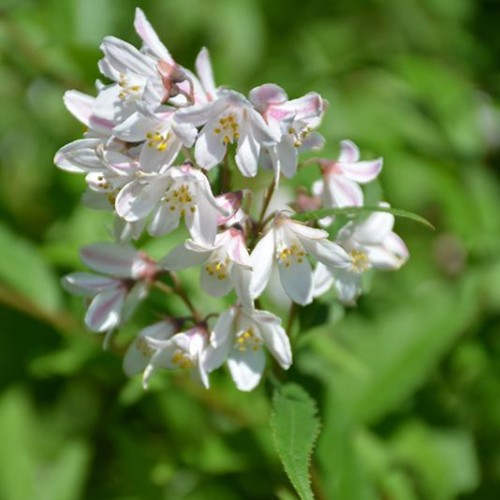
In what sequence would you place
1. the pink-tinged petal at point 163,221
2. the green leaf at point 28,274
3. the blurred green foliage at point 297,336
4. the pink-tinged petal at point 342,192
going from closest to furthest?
1. the pink-tinged petal at point 163,221
2. the pink-tinged petal at point 342,192
3. the blurred green foliage at point 297,336
4. the green leaf at point 28,274

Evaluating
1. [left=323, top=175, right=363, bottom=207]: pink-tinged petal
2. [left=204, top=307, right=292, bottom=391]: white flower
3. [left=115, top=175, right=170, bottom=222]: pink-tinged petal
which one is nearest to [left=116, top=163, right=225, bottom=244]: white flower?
[left=115, top=175, right=170, bottom=222]: pink-tinged petal

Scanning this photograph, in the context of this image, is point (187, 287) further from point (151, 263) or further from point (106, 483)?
point (106, 483)

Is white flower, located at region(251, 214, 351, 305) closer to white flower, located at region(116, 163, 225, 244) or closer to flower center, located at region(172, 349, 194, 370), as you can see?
white flower, located at region(116, 163, 225, 244)

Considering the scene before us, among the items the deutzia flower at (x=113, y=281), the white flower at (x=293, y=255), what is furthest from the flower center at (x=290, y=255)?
the deutzia flower at (x=113, y=281)

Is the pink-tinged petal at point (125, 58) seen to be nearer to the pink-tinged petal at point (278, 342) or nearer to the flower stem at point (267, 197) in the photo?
the flower stem at point (267, 197)

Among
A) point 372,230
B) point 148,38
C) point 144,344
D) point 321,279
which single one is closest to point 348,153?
point 372,230

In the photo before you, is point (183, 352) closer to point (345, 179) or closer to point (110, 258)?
point (110, 258)
